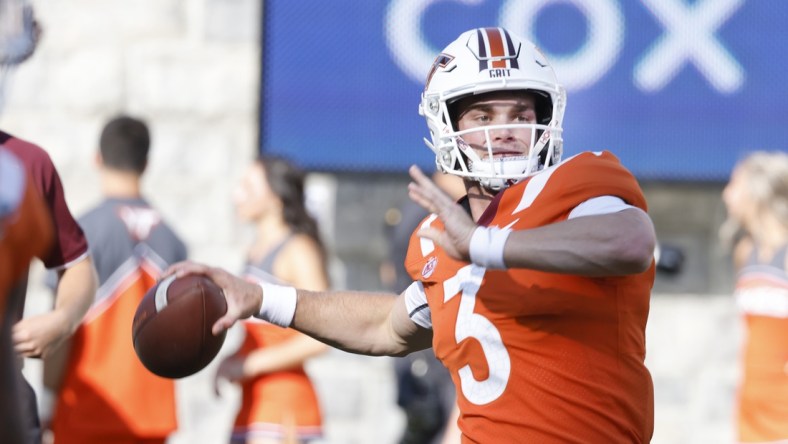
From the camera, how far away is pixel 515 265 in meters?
2.27

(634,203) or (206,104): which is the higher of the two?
(206,104)

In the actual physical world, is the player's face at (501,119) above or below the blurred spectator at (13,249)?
above

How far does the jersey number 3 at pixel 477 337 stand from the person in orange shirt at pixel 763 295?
8.44 feet

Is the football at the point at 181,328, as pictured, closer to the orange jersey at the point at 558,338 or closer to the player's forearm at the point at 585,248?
the orange jersey at the point at 558,338

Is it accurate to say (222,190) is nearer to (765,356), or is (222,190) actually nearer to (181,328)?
(765,356)

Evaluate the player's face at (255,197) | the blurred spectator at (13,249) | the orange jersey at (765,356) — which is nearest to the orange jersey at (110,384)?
the player's face at (255,197)

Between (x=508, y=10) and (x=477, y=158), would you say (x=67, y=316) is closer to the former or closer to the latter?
(x=477, y=158)

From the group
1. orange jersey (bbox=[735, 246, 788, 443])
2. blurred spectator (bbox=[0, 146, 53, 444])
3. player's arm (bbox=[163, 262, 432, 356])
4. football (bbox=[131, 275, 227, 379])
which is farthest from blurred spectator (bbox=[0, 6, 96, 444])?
orange jersey (bbox=[735, 246, 788, 443])

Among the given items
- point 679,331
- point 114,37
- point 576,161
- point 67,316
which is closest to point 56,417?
point 67,316

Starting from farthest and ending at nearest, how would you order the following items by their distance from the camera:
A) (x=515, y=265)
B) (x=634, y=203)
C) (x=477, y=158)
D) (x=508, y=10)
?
1. (x=508, y=10)
2. (x=477, y=158)
3. (x=634, y=203)
4. (x=515, y=265)

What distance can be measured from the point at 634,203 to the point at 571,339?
0.97 ft

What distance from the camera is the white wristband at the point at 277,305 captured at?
3.01 meters

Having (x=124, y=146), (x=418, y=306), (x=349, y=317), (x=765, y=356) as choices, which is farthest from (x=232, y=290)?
(x=765, y=356)

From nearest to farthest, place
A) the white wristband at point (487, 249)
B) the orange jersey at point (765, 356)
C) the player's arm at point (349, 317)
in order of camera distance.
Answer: the white wristband at point (487, 249), the player's arm at point (349, 317), the orange jersey at point (765, 356)
